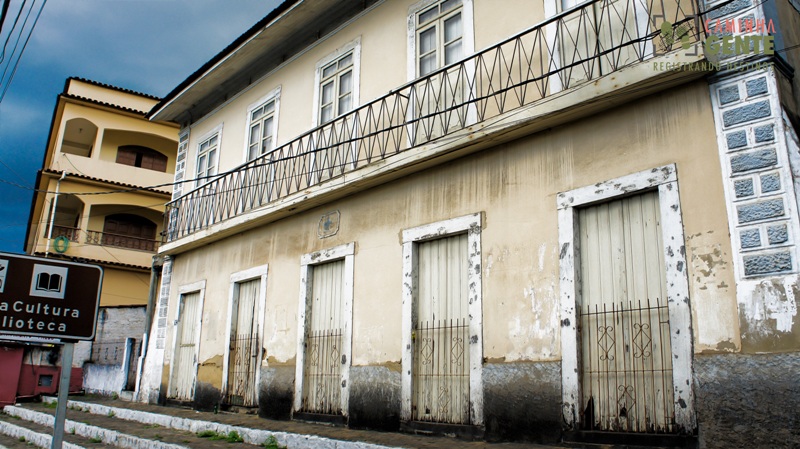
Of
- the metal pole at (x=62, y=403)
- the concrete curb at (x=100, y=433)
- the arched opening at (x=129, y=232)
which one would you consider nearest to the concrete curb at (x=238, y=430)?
the concrete curb at (x=100, y=433)

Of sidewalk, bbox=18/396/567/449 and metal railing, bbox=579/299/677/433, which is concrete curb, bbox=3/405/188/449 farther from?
metal railing, bbox=579/299/677/433

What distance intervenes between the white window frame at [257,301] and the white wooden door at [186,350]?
4.18 ft

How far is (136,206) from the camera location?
85.3 feet

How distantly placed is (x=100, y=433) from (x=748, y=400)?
8.74 meters

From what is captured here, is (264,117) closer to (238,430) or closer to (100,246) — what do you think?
(238,430)

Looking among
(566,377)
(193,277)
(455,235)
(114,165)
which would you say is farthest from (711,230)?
(114,165)

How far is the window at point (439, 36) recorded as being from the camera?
344 inches

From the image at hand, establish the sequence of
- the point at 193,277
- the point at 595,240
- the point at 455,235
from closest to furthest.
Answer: the point at 595,240
the point at 455,235
the point at 193,277

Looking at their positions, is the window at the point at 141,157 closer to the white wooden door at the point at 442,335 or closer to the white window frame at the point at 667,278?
the white wooden door at the point at 442,335

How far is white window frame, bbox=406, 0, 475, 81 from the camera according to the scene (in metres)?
8.41

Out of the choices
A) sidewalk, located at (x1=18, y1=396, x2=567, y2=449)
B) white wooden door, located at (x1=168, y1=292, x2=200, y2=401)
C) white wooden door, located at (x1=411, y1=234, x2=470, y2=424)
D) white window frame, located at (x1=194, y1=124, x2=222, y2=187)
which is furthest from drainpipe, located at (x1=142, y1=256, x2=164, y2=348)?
white wooden door, located at (x1=411, y1=234, x2=470, y2=424)

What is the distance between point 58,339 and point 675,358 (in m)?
4.88

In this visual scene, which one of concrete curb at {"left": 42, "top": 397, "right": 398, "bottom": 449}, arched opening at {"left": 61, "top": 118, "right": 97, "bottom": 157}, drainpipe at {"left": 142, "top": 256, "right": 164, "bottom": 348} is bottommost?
concrete curb at {"left": 42, "top": 397, "right": 398, "bottom": 449}

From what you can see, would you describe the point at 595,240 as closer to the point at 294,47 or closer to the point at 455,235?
the point at 455,235
